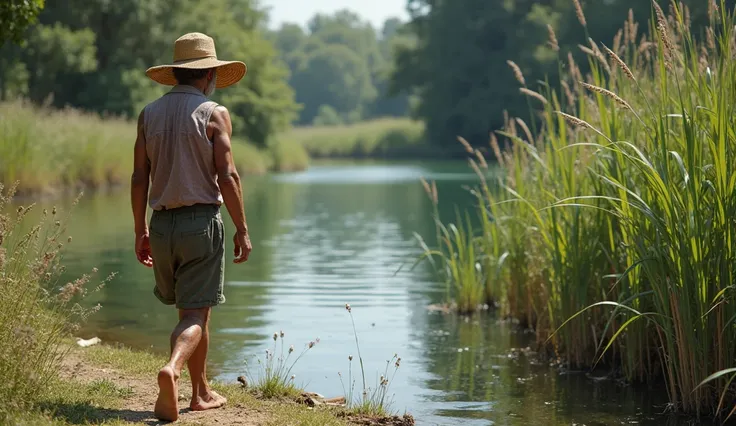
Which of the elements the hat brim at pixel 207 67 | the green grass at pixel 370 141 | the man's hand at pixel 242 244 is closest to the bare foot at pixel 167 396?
the man's hand at pixel 242 244

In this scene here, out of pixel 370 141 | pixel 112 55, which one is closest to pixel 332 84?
pixel 370 141

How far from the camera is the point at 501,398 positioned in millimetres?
7133

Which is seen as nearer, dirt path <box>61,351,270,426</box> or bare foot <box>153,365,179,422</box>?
bare foot <box>153,365,179,422</box>

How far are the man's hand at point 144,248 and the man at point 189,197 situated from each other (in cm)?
8

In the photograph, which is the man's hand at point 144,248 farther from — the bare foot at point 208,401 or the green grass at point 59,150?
the green grass at point 59,150

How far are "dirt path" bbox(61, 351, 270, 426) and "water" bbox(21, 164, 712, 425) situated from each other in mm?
986

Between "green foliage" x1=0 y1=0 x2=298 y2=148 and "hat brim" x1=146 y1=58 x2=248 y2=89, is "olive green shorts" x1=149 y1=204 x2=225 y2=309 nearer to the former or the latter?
"hat brim" x1=146 y1=58 x2=248 y2=89

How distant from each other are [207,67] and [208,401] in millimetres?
1809

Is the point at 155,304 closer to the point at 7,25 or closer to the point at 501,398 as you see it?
the point at 7,25

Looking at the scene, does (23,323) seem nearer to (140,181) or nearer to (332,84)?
(140,181)

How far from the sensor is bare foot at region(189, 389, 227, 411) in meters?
5.71

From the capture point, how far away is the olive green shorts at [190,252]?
18.1 ft

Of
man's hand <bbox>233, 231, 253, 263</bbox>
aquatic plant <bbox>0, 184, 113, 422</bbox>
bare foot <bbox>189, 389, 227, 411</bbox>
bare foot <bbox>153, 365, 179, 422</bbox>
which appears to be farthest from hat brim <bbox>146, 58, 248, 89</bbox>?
bare foot <bbox>189, 389, 227, 411</bbox>

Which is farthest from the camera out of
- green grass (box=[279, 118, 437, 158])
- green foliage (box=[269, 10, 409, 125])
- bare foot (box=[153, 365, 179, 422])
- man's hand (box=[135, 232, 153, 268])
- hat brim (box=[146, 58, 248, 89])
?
green foliage (box=[269, 10, 409, 125])
